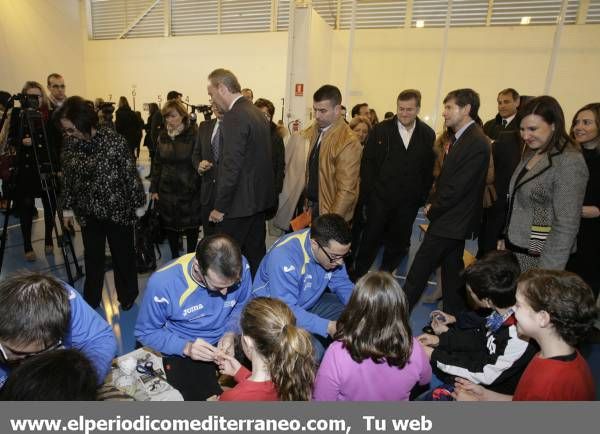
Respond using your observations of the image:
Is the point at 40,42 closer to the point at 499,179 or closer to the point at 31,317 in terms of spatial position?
the point at 499,179

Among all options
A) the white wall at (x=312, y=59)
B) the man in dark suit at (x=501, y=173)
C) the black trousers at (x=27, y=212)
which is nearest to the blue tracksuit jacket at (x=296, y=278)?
the man in dark suit at (x=501, y=173)

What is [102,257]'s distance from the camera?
2738mm

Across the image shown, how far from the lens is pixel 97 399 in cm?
98

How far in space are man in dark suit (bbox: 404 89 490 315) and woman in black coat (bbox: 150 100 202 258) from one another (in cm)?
196

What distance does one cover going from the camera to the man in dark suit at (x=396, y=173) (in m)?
3.16

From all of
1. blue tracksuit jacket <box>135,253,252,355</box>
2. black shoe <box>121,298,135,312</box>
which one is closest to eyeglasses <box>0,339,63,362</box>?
blue tracksuit jacket <box>135,253,252,355</box>

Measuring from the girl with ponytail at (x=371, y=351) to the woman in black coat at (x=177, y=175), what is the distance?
2.32 m

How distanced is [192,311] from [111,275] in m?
2.16

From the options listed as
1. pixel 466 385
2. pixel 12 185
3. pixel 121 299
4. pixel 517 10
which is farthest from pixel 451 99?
pixel 517 10

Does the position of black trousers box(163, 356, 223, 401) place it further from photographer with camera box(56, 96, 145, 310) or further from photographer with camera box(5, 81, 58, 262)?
photographer with camera box(5, 81, 58, 262)

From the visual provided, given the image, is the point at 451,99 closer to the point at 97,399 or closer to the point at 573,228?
the point at 573,228

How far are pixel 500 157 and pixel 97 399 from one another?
10.1 ft

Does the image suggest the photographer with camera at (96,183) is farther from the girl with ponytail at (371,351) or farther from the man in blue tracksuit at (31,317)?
the girl with ponytail at (371,351)

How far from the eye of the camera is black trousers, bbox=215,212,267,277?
2848 mm
